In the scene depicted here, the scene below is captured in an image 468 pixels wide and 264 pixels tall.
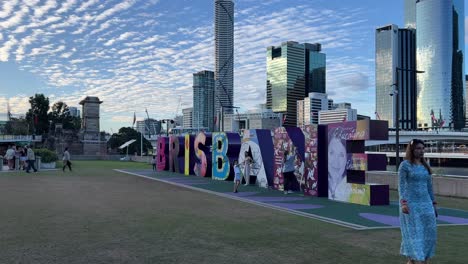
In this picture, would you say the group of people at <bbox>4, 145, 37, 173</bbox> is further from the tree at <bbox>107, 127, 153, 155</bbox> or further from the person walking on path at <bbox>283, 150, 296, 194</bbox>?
the tree at <bbox>107, 127, 153, 155</bbox>

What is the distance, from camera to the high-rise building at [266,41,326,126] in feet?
427

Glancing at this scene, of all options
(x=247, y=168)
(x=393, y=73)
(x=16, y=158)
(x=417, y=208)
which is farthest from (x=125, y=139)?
(x=417, y=208)

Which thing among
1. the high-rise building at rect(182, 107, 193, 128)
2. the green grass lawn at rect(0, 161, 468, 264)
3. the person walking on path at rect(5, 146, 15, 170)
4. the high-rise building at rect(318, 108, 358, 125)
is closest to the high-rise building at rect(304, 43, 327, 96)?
the high-rise building at rect(182, 107, 193, 128)

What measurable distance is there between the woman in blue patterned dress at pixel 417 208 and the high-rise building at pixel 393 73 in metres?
44.1

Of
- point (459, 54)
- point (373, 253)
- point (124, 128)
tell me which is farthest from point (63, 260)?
point (459, 54)

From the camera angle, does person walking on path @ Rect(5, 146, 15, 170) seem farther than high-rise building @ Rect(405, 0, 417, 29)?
No

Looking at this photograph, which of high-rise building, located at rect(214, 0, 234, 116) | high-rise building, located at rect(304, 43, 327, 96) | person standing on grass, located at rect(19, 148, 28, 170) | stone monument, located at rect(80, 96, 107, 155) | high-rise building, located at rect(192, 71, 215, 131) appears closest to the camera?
person standing on grass, located at rect(19, 148, 28, 170)

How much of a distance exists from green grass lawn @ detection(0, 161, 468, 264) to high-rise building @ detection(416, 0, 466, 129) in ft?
366

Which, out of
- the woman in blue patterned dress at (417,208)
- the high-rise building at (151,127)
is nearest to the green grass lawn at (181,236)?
the woman in blue patterned dress at (417,208)

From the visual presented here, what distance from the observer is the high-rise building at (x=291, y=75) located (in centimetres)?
13000

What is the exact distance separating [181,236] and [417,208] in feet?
15.2

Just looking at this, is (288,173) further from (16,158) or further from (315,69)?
(315,69)

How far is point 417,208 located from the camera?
18.9 ft

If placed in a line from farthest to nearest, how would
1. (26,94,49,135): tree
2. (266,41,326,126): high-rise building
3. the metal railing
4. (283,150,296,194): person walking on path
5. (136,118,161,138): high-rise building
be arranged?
(136,118,161,138): high-rise building
(266,41,326,126): high-rise building
(26,94,49,135): tree
the metal railing
(283,150,296,194): person walking on path
